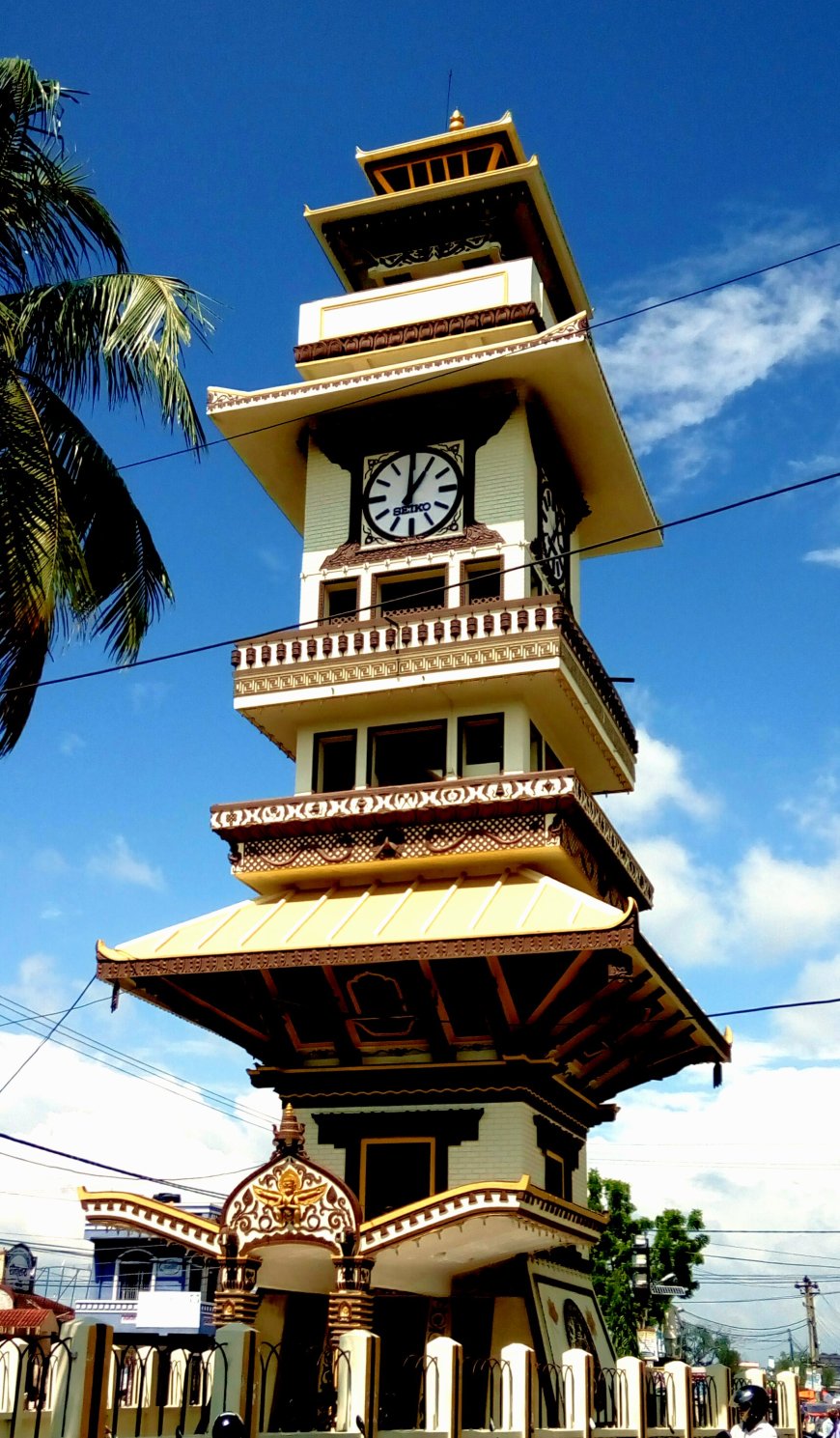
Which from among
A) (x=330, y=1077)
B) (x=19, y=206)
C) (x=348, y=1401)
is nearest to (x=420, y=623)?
(x=330, y=1077)

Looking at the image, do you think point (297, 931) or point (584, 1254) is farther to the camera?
point (584, 1254)

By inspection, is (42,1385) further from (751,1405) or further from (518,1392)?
(518,1392)

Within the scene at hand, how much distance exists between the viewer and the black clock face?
104ft

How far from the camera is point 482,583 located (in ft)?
98.8

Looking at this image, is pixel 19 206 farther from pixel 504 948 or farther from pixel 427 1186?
pixel 427 1186

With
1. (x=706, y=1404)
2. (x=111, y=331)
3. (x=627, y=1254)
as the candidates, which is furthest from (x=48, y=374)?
(x=627, y=1254)

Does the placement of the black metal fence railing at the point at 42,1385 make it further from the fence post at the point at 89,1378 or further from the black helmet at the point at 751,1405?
the black helmet at the point at 751,1405

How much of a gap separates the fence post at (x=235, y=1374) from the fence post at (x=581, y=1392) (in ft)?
21.6

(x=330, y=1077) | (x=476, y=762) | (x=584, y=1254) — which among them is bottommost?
(x=584, y=1254)

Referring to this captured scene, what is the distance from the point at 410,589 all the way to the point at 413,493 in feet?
7.23

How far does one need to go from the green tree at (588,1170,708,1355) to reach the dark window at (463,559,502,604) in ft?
91.1

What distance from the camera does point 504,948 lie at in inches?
922

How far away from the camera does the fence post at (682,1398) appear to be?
23.1 m

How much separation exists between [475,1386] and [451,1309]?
4.31 ft
